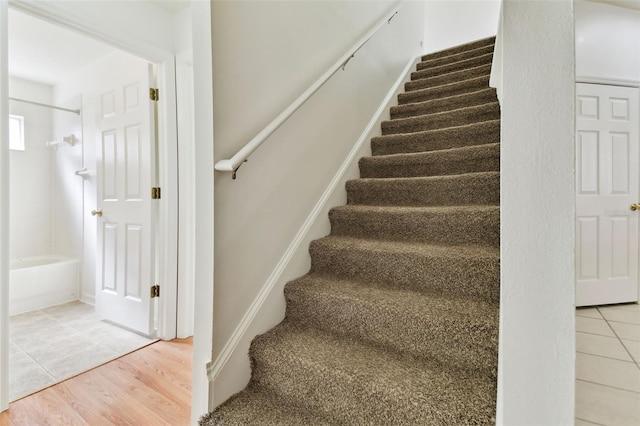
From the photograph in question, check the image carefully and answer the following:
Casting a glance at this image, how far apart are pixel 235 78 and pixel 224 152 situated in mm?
314

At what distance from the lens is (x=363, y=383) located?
100 centimetres

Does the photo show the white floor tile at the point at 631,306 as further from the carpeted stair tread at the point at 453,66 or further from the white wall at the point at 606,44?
the carpeted stair tread at the point at 453,66

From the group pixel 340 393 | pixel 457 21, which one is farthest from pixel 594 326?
pixel 457 21

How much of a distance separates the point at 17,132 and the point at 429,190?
439 cm

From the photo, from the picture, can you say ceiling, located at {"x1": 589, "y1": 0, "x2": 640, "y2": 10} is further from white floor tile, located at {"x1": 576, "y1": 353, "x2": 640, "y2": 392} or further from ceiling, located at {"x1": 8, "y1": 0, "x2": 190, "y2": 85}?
ceiling, located at {"x1": 8, "y1": 0, "x2": 190, "y2": 85}

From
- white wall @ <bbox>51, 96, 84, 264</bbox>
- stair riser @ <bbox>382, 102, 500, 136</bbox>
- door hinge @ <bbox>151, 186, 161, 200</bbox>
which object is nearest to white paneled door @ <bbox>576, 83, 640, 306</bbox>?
stair riser @ <bbox>382, 102, 500, 136</bbox>

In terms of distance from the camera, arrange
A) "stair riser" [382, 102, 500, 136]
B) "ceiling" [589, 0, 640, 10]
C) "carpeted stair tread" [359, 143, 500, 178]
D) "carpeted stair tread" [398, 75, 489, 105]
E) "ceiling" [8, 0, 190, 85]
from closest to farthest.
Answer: "carpeted stair tread" [359, 143, 500, 178], "stair riser" [382, 102, 500, 136], "ceiling" [8, 0, 190, 85], "carpeted stair tread" [398, 75, 489, 105], "ceiling" [589, 0, 640, 10]

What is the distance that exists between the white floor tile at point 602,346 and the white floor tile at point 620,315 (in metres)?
0.52

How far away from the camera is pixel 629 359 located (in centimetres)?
185

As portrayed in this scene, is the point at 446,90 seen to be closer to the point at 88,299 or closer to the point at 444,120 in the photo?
the point at 444,120

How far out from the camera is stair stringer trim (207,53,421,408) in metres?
1.15

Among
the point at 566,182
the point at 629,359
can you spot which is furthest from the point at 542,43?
the point at 629,359

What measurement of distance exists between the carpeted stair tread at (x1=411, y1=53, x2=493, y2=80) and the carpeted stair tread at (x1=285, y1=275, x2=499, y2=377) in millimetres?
2581

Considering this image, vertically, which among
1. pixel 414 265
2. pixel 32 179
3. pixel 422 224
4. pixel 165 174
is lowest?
pixel 414 265
